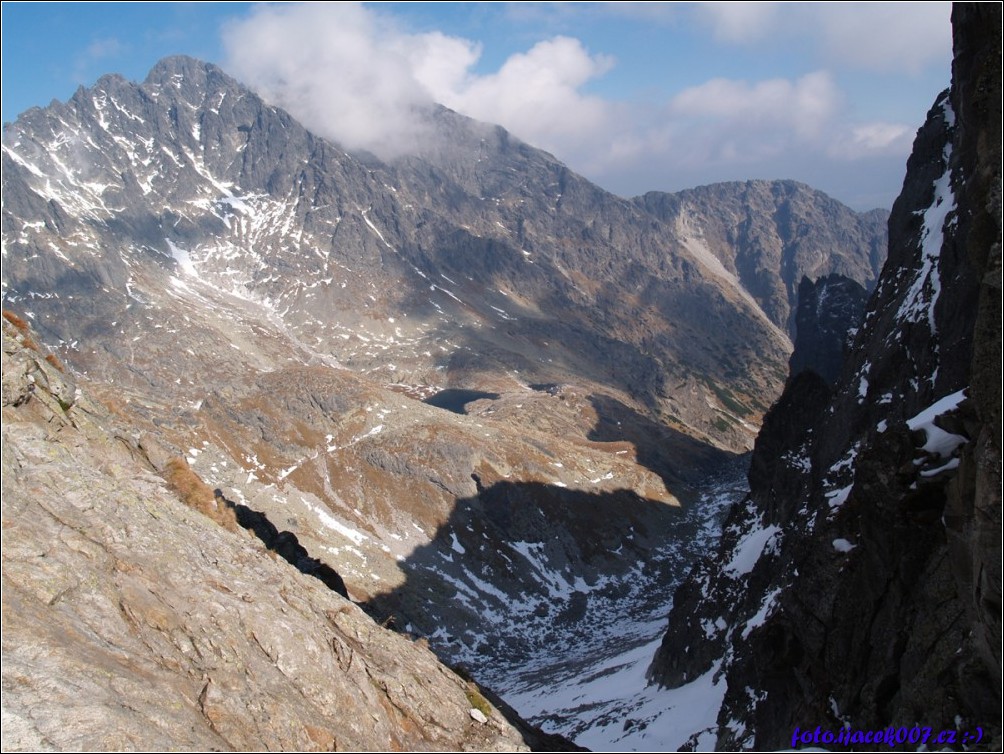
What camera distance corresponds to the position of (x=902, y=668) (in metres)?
24.3

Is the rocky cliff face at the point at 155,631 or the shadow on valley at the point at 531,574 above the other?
the rocky cliff face at the point at 155,631

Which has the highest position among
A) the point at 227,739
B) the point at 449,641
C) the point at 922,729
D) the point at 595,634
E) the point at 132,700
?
the point at 132,700

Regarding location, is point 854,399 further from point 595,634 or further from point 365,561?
point 365,561

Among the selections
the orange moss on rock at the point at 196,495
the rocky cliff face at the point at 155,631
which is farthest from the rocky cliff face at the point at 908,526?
the orange moss on rock at the point at 196,495

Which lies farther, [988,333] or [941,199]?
[941,199]

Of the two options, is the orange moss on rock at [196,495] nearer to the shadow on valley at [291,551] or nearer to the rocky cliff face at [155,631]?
the rocky cliff face at [155,631]

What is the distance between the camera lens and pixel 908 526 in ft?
84.8

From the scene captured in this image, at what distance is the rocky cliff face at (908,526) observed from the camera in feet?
64.8

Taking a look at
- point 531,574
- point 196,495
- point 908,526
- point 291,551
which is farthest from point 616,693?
point 196,495

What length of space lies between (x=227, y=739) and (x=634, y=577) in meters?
122

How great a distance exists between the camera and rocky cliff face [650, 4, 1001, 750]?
778 inches

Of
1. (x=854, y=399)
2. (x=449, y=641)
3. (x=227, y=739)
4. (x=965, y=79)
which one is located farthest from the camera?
(x=449, y=641)

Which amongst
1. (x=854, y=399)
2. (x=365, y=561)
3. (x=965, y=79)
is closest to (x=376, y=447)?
(x=365, y=561)

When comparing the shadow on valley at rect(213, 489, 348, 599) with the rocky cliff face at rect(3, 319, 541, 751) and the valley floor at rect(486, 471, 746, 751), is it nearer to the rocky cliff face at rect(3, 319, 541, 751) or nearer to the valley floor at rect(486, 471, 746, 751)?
the rocky cliff face at rect(3, 319, 541, 751)
